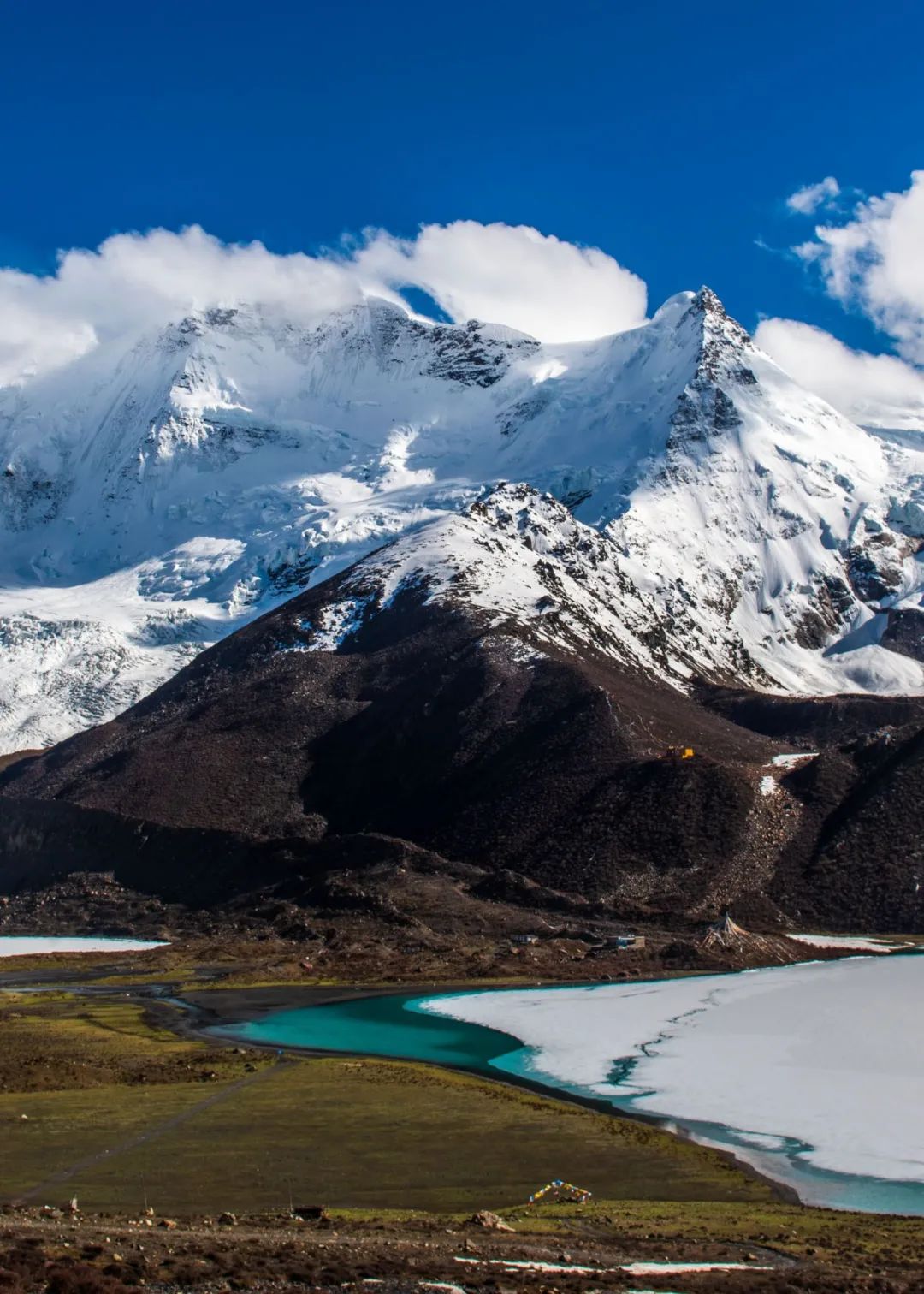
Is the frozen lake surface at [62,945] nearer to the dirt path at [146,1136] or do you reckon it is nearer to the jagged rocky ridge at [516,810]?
the jagged rocky ridge at [516,810]

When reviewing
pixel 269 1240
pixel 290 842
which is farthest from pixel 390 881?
pixel 269 1240

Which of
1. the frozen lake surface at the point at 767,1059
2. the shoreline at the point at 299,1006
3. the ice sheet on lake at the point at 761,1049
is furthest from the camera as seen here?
the shoreline at the point at 299,1006

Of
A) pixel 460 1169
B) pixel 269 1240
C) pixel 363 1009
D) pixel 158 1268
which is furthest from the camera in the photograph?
pixel 363 1009

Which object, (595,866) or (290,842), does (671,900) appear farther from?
(290,842)

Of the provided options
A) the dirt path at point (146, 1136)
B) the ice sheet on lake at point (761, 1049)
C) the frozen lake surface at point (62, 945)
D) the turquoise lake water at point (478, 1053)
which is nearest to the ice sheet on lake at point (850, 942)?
the ice sheet on lake at point (761, 1049)

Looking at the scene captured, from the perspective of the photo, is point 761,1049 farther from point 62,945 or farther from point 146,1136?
point 62,945
